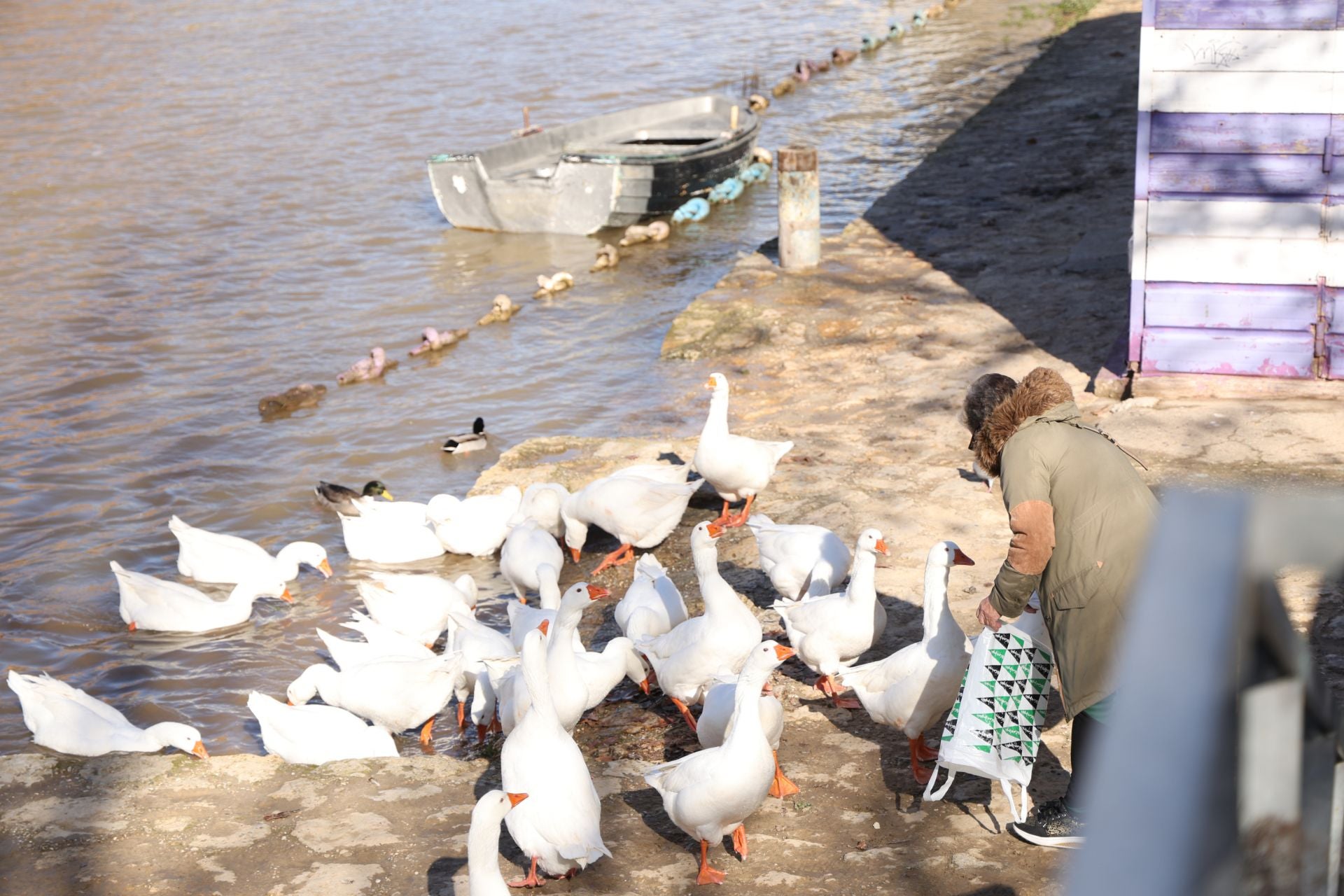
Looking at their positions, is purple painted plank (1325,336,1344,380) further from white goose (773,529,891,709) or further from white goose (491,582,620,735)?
white goose (491,582,620,735)

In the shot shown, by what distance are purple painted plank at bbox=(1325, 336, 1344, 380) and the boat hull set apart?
9606mm

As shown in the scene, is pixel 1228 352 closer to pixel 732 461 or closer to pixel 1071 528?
pixel 732 461

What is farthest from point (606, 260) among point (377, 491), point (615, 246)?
point (377, 491)

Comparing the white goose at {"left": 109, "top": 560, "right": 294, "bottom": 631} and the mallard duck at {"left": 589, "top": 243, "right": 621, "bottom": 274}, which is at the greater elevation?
the mallard duck at {"left": 589, "top": 243, "right": 621, "bottom": 274}

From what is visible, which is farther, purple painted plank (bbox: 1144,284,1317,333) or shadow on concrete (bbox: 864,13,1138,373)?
shadow on concrete (bbox: 864,13,1138,373)

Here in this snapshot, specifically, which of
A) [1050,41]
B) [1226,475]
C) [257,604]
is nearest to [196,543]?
[257,604]

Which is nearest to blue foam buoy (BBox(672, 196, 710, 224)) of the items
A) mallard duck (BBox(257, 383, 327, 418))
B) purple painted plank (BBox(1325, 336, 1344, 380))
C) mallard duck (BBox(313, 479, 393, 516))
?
mallard duck (BBox(257, 383, 327, 418))

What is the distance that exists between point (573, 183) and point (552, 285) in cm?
231

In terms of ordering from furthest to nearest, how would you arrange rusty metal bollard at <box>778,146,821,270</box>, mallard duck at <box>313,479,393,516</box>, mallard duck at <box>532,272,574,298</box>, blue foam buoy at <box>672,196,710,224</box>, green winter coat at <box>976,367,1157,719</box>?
blue foam buoy at <box>672,196,710,224</box>, mallard duck at <box>532,272,574,298</box>, rusty metal bollard at <box>778,146,821,270</box>, mallard duck at <box>313,479,393,516</box>, green winter coat at <box>976,367,1157,719</box>

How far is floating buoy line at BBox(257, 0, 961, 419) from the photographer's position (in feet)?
38.7

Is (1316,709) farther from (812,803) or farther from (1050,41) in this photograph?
(1050,41)

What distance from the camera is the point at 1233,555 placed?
89 centimetres

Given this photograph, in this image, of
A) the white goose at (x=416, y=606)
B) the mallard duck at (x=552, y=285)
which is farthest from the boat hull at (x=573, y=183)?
the white goose at (x=416, y=606)

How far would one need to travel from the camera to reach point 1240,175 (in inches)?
299
